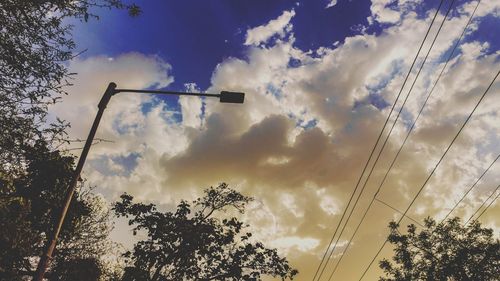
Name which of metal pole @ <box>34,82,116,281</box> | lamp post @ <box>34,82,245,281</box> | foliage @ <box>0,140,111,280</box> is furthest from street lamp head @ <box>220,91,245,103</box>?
foliage @ <box>0,140,111,280</box>

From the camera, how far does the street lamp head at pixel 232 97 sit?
8086 mm

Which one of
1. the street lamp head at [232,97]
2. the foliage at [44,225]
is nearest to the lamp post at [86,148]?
the street lamp head at [232,97]

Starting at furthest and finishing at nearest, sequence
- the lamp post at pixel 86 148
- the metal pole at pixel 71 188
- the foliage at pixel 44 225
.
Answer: the foliage at pixel 44 225 → the lamp post at pixel 86 148 → the metal pole at pixel 71 188

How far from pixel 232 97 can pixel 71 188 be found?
3.87 metres

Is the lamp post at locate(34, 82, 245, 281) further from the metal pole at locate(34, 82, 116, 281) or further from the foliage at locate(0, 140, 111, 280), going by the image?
the foliage at locate(0, 140, 111, 280)

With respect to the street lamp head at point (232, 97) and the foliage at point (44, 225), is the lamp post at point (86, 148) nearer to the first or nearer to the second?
the street lamp head at point (232, 97)

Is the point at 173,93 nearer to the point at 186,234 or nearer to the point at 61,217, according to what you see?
the point at 61,217

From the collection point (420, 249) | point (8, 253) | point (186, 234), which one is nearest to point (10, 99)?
point (8, 253)

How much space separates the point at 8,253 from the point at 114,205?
7569mm

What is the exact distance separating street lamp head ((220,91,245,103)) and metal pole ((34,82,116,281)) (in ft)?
7.87

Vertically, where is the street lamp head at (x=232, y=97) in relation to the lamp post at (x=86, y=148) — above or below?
above

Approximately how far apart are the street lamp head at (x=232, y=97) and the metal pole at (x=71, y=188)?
7.87 ft

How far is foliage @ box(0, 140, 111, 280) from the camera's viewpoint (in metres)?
16.9

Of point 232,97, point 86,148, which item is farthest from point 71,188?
point 232,97
